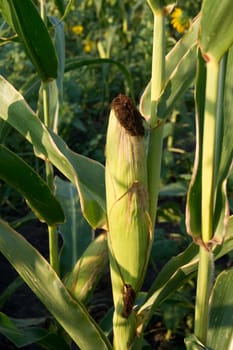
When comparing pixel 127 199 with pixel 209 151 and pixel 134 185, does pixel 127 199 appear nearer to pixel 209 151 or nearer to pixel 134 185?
pixel 134 185

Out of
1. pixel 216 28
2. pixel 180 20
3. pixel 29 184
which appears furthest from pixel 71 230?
pixel 180 20

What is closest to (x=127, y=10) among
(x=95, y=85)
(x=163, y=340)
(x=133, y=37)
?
(x=133, y=37)

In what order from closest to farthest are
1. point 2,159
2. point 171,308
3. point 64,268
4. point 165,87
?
point 165,87, point 2,159, point 64,268, point 171,308

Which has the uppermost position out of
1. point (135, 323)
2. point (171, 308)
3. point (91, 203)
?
point (91, 203)

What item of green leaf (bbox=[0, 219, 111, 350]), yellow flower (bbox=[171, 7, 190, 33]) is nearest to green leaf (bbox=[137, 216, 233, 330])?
green leaf (bbox=[0, 219, 111, 350])

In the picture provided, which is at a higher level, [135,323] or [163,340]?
[135,323]

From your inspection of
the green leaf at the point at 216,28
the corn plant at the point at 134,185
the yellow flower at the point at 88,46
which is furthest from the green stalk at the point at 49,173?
the yellow flower at the point at 88,46

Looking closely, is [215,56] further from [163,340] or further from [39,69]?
[163,340]
